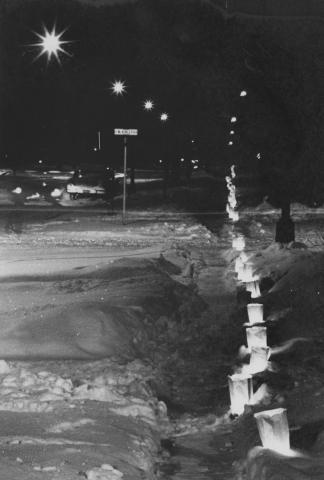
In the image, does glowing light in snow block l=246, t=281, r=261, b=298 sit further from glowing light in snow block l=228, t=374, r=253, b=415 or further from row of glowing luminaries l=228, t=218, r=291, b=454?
glowing light in snow block l=228, t=374, r=253, b=415

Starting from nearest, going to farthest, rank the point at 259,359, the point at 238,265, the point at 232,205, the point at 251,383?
the point at 251,383 < the point at 259,359 < the point at 238,265 < the point at 232,205

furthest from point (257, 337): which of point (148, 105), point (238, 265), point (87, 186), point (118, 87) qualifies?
point (87, 186)

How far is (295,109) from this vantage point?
1922cm

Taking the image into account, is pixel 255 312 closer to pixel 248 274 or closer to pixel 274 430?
pixel 248 274

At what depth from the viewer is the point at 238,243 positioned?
2212 centimetres

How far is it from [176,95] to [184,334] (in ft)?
116

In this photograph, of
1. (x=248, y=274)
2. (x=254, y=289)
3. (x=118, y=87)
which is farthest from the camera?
(x=118, y=87)

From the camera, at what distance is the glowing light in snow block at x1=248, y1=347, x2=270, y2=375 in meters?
9.23

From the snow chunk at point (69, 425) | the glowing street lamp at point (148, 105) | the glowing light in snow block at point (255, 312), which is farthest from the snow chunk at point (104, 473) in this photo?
the glowing street lamp at point (148, 105)

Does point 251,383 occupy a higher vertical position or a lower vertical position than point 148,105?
lower

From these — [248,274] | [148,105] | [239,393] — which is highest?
[148,105]

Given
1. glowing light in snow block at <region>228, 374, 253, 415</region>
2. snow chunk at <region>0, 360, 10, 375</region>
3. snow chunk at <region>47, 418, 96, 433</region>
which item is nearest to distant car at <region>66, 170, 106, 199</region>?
snow chunk at <region>0, 360, 10, 375</region>

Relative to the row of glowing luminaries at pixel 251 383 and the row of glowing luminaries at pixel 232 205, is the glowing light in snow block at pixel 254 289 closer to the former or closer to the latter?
the row of glowing luminaries at pixel 251 383

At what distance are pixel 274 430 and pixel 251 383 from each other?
1.99m
